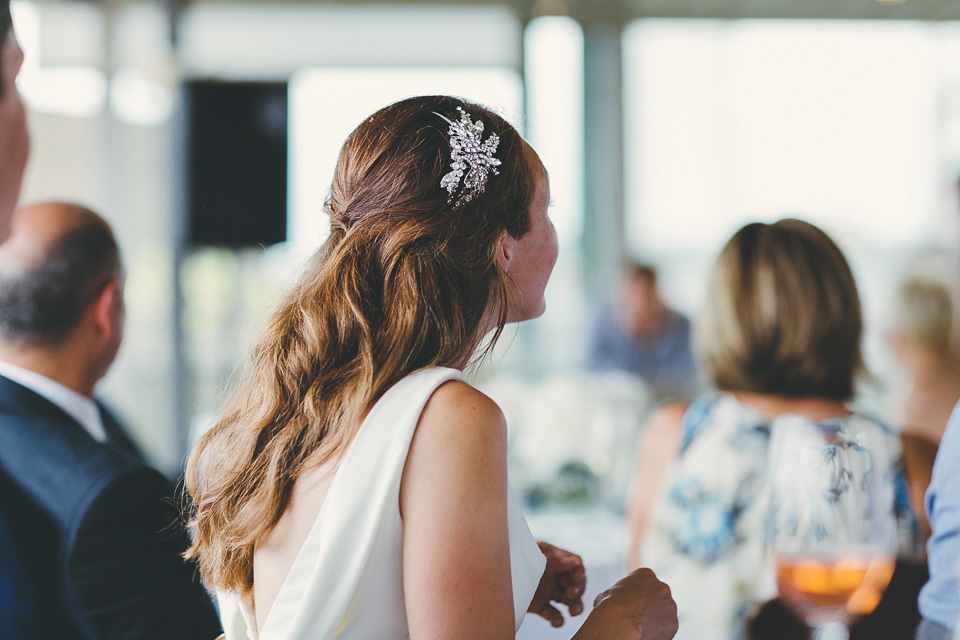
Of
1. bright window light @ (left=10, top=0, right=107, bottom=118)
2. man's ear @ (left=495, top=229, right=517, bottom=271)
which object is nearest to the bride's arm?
man's ear @ (left=495, top=229, right=517, bottom=271)

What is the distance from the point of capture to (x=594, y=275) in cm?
617

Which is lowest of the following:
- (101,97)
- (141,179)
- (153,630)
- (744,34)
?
(153,630)

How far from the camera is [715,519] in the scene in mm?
1768

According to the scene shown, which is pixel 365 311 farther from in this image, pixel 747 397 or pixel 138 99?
pixel 138 99

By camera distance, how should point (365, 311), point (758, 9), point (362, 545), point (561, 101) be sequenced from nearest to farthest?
point (362, 545), point (365, 311), point (561, 101), point (758, 9)

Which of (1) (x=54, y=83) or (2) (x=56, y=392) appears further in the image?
(1) (x=54, y=83)

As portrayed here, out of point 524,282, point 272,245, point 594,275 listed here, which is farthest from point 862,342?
point 594,275

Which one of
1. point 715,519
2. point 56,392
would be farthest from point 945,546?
point 56,392

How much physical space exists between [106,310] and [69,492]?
40 cm

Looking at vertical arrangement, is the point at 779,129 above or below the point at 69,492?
above

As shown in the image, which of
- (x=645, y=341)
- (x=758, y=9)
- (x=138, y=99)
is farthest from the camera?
(x=758, y=9)

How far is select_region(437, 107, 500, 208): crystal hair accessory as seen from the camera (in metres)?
0.96

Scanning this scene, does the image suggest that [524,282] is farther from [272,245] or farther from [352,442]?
[272,245]

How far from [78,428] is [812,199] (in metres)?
5.73
